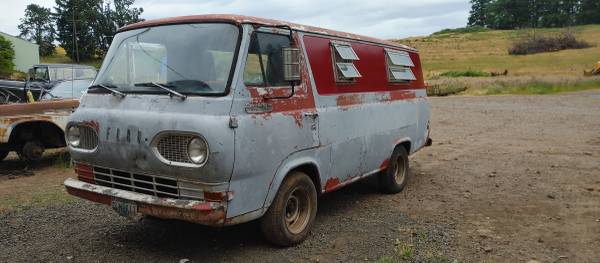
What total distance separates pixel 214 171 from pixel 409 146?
13.6ft

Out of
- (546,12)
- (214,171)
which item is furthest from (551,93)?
(546,12)

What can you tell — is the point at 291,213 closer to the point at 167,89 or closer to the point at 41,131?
the point at 167,89

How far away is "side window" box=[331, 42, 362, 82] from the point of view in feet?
18.5

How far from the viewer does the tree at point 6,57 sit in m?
44.6

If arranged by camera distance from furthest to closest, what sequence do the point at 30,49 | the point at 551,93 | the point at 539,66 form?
the point at 30,49
the point at 539,66
the point at 551,93

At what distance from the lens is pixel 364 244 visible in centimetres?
514

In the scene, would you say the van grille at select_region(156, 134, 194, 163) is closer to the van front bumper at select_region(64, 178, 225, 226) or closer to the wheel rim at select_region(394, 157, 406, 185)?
the van front bumper at select_region(64, 178, 225, 226)

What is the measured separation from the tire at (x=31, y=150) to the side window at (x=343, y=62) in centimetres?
601

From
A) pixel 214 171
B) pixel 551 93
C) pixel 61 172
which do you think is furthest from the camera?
pixel 551 93

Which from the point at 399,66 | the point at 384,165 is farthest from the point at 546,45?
the point at 384,165

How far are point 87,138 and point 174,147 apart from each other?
3.60 feet

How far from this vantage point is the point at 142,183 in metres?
4.49

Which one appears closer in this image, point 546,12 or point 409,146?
point 409,146

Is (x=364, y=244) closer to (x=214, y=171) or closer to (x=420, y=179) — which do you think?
(x=214, y=171)
